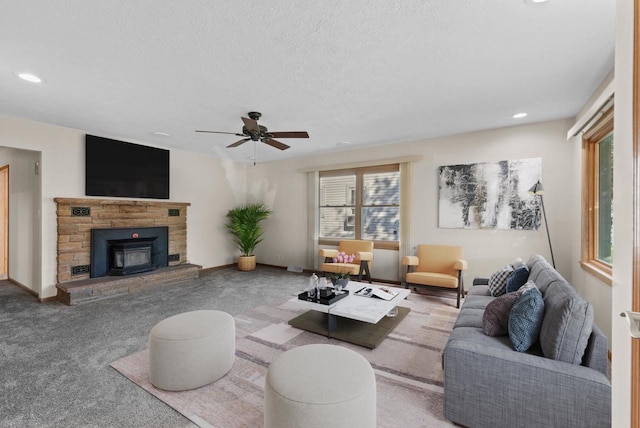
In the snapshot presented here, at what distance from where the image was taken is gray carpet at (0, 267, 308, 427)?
1.81 m

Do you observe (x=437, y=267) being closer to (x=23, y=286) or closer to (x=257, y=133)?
(x=257, y=133)

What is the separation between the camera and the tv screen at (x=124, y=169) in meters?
4.64

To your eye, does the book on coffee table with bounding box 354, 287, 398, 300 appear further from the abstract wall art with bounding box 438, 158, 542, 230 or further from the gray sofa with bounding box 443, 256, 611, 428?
the abstract wall art with bounding box 438, 158, 542, 230

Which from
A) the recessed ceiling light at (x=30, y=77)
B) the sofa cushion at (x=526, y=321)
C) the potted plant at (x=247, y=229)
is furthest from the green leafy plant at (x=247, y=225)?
the sofa cushion at (x=526, y=321)

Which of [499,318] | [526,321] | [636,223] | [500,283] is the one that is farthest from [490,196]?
[636,223]

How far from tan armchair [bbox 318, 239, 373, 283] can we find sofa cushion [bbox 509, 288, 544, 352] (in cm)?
303

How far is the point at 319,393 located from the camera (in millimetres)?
1396

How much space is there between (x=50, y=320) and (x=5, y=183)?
4094mm

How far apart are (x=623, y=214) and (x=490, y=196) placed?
13.1ft

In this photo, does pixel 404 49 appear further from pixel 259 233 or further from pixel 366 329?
pixel 259 233

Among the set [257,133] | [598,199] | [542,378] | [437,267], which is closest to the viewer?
[542,378]

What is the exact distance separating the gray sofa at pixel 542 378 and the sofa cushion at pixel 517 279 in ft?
3.50

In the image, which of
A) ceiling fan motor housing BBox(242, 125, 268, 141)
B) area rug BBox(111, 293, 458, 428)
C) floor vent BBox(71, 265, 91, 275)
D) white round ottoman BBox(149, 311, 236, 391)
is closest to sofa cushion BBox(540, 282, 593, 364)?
area rug BBox(111, 293, 458, 428)

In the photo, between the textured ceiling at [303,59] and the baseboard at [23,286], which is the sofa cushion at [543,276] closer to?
the textured ceiling at [303,59]
